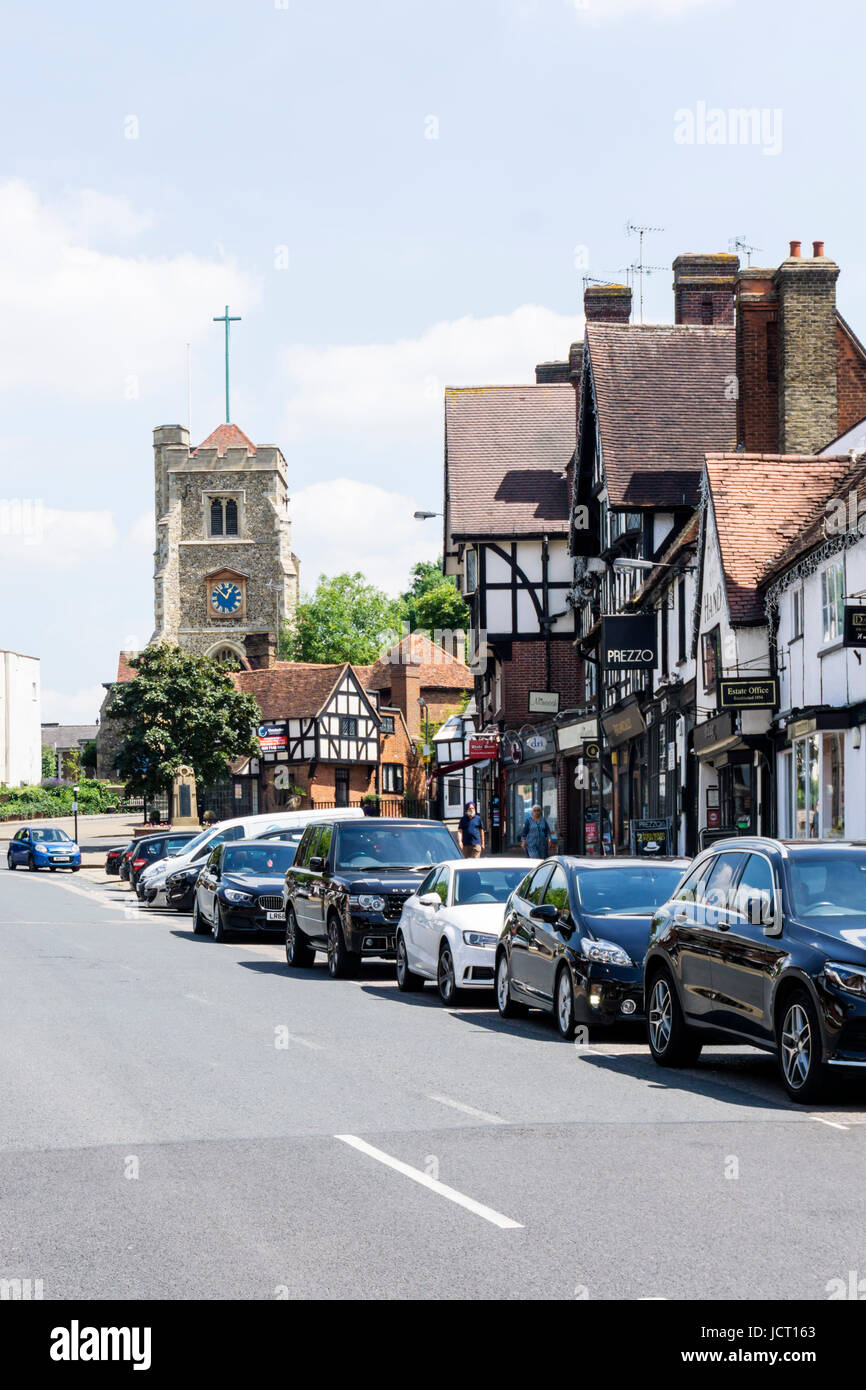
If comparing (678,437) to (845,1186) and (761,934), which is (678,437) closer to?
(761,934)

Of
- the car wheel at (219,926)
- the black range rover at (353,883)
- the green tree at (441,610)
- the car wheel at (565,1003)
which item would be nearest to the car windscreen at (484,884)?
the black range rover at (353,883)

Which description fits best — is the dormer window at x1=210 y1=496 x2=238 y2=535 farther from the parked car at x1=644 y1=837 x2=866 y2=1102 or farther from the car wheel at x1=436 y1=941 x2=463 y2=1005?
the parked car at x1=644 y1=837 x2=866 y2=1102

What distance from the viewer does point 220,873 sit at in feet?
91.6

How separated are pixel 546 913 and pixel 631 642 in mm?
22059

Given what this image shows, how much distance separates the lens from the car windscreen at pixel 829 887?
11234 millimetres

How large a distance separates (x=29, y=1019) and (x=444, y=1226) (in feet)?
30.8

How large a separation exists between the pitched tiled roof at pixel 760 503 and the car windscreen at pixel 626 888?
13.6 m

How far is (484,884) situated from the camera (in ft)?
61.4

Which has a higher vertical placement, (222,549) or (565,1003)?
(222,549)

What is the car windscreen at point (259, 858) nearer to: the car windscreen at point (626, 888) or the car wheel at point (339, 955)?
the car wheel at point (339, 955)

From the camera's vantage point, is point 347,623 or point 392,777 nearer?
point 392,777

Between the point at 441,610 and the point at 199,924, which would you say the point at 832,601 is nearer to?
the point at 199,924

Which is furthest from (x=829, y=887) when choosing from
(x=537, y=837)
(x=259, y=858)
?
(x=537, y=837)
